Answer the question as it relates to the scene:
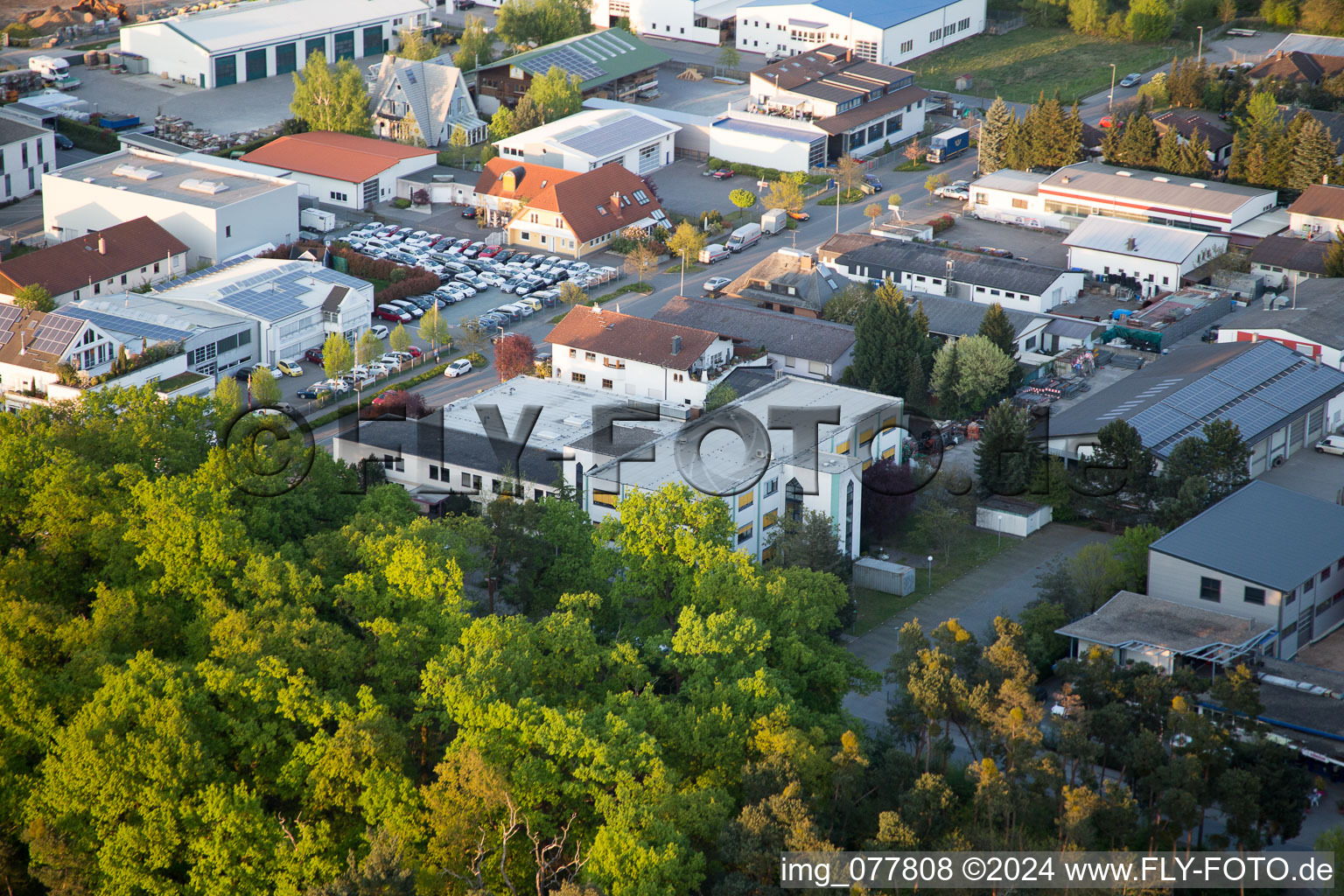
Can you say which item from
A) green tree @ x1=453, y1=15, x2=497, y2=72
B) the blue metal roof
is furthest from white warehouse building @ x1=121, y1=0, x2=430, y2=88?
the blue metal roof

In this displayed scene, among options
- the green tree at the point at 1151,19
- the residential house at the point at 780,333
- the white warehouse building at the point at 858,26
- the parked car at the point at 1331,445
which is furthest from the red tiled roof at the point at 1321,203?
the green tree at the point at 1151,19

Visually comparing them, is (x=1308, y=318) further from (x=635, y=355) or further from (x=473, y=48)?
(x=473, y=48)

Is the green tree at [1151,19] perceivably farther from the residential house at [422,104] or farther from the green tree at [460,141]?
the green tree at [460,141]

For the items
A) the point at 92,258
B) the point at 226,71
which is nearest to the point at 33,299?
the point at 92,258

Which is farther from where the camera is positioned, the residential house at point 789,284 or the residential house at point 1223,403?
the residential house at point 789,284

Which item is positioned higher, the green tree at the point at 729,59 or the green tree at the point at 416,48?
the green tree at the point at 416,48

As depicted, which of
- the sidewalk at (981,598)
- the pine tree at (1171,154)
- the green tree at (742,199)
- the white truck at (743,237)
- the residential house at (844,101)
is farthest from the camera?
the residential house at (844,101)

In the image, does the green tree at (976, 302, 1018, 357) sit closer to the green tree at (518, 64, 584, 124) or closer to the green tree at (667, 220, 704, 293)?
the green tree at (667, 220, 704, 293)
